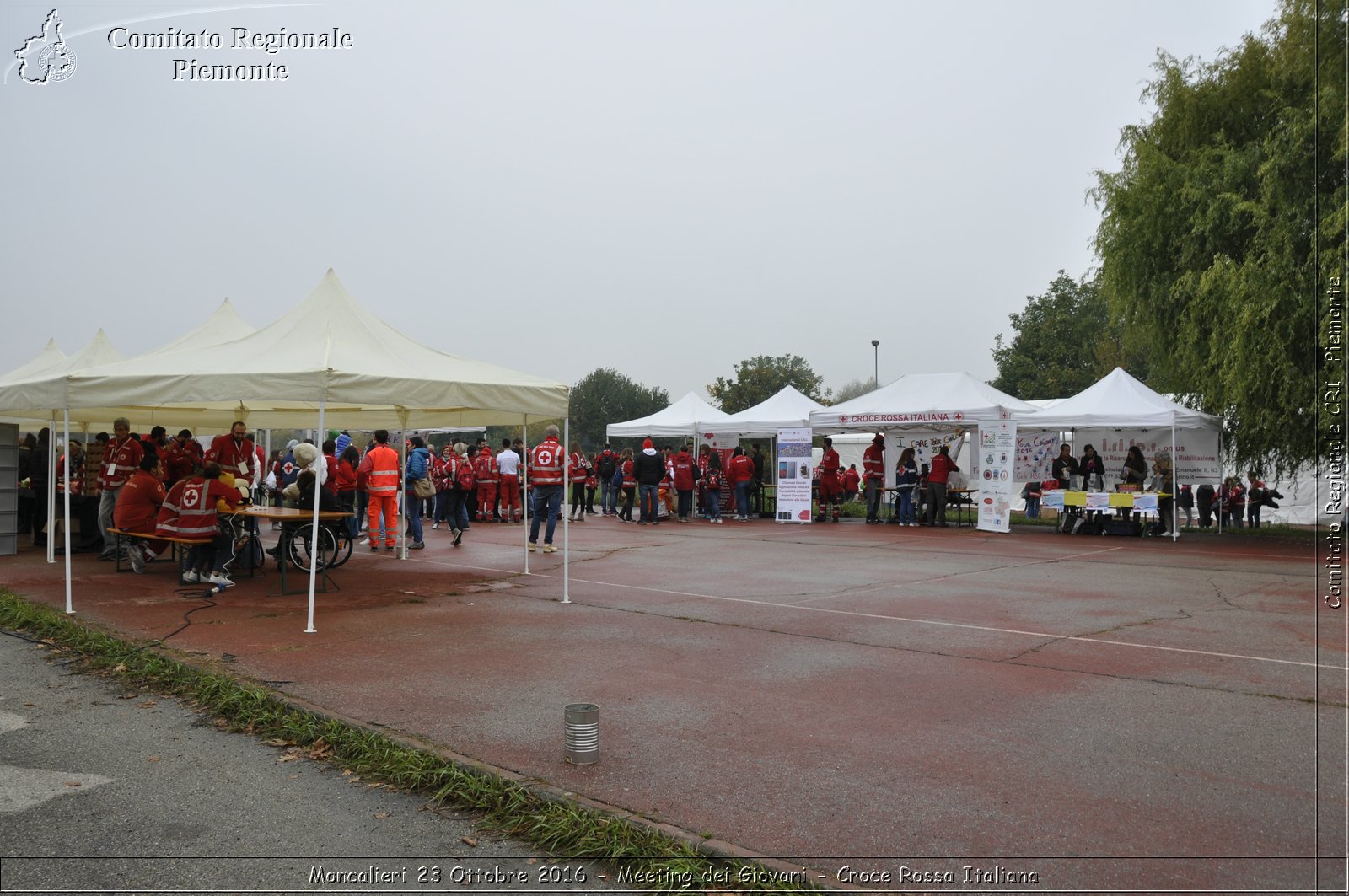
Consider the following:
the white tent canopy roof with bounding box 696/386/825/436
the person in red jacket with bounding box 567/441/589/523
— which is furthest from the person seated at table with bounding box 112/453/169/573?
the white tent canopy roof with bounding box 696/386/825/436

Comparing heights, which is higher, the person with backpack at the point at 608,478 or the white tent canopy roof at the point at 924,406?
the white tent canopy roof at the point at 924,406

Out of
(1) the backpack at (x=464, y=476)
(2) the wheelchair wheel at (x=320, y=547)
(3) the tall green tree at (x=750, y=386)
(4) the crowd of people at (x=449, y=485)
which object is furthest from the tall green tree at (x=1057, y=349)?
(2) the wheelchair wheel at (x=320, y=547)

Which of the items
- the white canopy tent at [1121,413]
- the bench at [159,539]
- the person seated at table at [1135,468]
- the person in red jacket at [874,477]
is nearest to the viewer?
the bench at [159,539]

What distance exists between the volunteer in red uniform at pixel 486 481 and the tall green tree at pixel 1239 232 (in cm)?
1438

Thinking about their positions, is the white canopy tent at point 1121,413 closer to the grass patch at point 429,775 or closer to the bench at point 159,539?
the bench at point 159,539

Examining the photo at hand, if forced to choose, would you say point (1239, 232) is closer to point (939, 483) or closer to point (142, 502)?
point (939, 483)

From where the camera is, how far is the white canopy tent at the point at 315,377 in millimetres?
8711

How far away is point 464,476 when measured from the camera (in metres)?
18.8

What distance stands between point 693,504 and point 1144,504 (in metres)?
10.9

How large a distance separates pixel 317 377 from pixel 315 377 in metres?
0.02

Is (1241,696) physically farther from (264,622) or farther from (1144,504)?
(1144,504)

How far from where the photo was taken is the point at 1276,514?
2664 cm

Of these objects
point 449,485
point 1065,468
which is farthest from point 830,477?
point 449,485

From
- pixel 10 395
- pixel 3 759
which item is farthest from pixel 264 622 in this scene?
pixel 10 395
